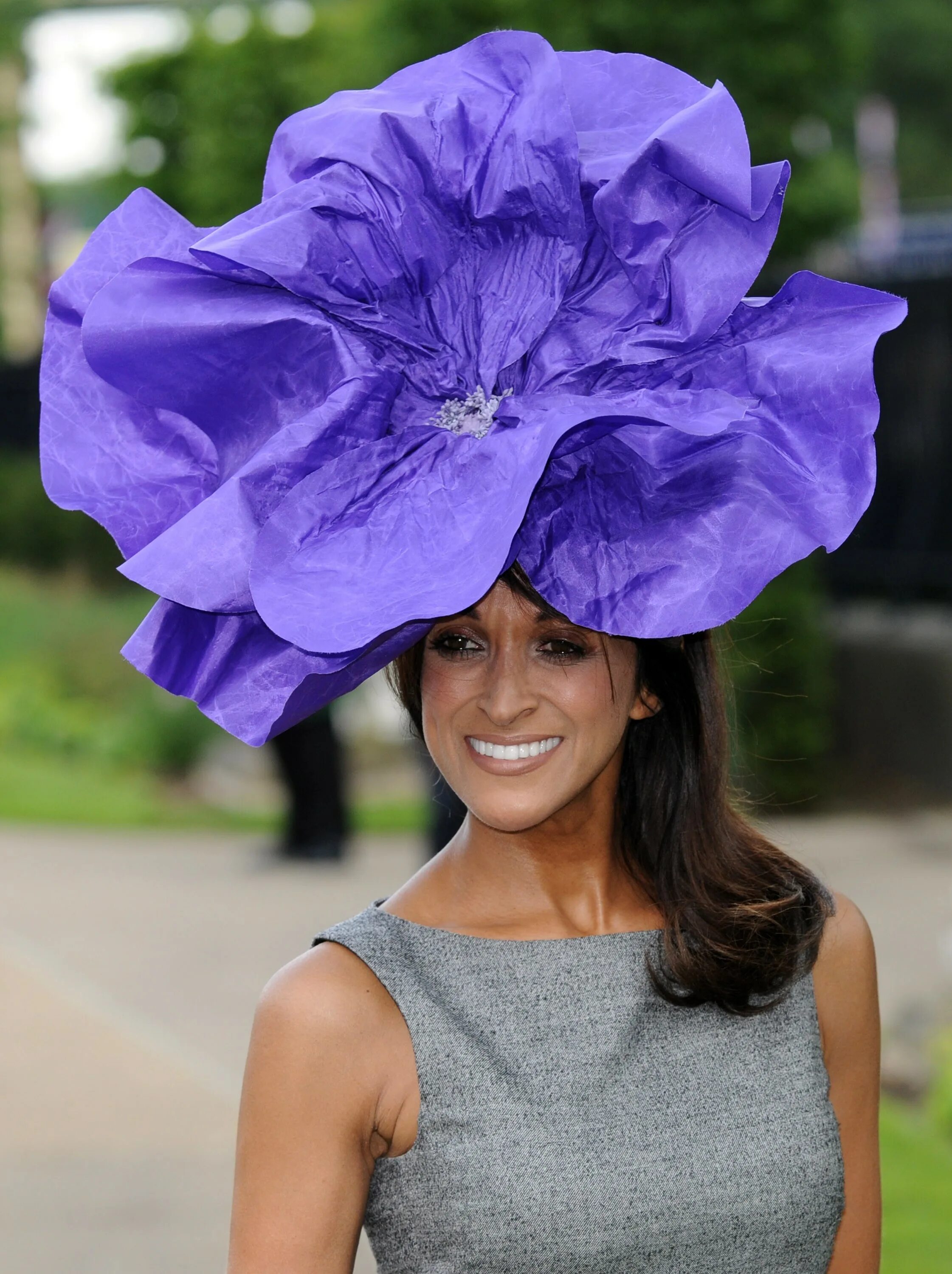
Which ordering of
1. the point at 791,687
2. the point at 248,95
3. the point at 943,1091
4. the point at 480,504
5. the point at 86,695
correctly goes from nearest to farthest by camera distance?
the point at 480,504 < the point at 943,1091 < the point at 791,687 < the point at 86,695 < the point at 248,95

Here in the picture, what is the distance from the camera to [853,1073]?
2.09 meters

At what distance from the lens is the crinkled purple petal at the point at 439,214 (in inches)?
69.9

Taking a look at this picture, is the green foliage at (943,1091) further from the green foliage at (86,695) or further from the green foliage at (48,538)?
the green foliage at (48,538)

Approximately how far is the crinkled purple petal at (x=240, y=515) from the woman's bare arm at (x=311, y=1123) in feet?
1.40

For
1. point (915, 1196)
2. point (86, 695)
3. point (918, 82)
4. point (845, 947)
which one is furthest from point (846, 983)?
point (918, 82)

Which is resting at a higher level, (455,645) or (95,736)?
(455,645)

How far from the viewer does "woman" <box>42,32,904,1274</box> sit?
1.73 meters

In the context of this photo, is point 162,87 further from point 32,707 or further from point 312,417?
point 312,417

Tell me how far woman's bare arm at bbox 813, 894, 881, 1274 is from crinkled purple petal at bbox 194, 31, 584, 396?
0.82m

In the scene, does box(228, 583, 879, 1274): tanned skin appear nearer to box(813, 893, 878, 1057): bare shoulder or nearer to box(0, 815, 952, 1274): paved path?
box(813, 893, 878, 1057): bare shoulder

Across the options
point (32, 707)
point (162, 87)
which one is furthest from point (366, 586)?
point (162, 87)

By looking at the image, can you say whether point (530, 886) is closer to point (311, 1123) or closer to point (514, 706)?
point (514, 706)

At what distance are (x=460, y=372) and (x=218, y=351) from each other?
0.25m

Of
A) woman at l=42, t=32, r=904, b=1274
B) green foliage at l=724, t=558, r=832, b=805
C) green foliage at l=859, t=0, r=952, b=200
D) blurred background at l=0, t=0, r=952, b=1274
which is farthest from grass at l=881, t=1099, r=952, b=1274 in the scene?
green foliage at l=859, t=0, r=952, b=200
